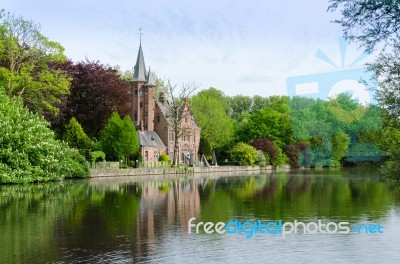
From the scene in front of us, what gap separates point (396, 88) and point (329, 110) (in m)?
52.2

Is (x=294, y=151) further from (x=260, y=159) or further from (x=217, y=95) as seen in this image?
(x=217, y=95)

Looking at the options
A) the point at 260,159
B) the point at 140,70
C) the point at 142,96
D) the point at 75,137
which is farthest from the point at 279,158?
the point at 75,137

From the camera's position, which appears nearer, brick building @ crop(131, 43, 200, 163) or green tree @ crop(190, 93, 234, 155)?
brick building @ crop(131, 43, 200, 163)

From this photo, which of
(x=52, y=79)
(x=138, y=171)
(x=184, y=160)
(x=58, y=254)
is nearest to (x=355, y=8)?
(x=58, y=254)

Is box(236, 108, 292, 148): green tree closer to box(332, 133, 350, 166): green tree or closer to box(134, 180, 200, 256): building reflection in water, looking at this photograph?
box(332, 133, 350, 166): green tree

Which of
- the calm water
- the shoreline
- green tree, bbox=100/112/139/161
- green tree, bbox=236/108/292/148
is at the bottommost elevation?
the calm water

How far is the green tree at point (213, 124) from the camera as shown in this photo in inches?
3204

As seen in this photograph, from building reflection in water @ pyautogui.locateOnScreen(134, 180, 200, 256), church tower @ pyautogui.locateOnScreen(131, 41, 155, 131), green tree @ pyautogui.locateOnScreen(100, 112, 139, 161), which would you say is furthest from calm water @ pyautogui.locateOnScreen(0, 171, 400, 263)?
church tower @ pyautogui.locateOnScreen(131, 41, 155, 131)

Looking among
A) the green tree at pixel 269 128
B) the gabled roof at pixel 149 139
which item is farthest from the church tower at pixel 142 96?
the green tree at pixel 269 128

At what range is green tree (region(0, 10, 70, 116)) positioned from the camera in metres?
41.1

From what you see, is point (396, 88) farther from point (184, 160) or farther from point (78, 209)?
point (184, 160)

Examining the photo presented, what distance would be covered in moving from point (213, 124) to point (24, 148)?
160 ft

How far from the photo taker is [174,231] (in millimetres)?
15930

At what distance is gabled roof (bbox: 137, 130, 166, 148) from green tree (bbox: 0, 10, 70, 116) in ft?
60.0
